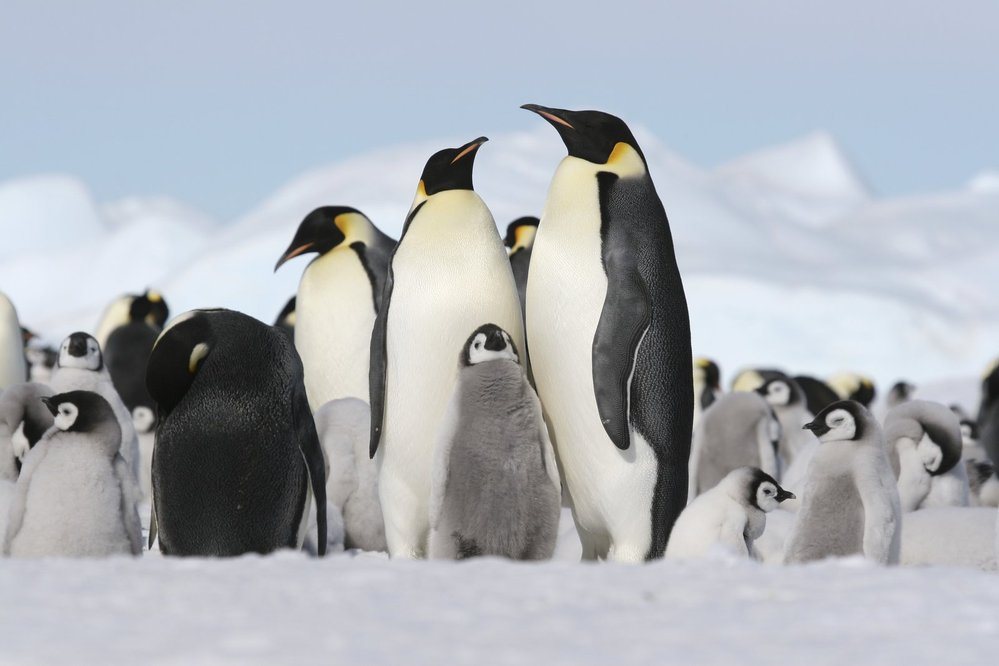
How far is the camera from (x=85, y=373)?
654cm

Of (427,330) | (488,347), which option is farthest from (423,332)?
(488,347)

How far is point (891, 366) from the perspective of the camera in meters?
28.6

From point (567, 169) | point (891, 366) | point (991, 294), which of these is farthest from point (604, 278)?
point (991, 294)

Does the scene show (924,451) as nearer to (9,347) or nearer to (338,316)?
(338,316)

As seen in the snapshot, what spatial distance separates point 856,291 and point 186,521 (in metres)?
28.2

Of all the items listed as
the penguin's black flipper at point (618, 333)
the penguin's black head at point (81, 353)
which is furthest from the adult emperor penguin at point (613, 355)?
the penguin's black head at point (81, 353)

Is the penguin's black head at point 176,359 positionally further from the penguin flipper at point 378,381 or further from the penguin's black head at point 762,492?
the penguin's black head at point 762,492

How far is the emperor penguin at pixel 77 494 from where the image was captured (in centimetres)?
396

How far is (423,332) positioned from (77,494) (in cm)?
127

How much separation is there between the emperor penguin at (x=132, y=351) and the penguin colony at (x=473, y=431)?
181 inches

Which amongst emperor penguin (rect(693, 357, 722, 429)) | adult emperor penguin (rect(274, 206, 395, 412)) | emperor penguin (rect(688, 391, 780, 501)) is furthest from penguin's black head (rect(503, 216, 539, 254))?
emperor penguin (rect(693, 357, 722, 429))

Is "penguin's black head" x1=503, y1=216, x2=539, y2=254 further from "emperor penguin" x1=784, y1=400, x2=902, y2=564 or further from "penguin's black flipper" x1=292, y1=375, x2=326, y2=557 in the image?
"penguin's black flipper" x1=292, y1=375, x2=326, y2=557

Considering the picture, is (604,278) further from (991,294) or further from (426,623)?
(991,294)

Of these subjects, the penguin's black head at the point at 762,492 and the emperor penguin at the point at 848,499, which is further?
the emperor penguin at the point at 848,499
